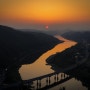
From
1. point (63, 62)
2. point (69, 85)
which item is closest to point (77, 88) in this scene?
point (69, 85)

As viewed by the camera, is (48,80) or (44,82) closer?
(44,82)

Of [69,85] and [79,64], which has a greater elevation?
[79,64]

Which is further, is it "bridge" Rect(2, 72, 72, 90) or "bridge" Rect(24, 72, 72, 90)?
"bridge" Rect(24, 72, 72, 90)

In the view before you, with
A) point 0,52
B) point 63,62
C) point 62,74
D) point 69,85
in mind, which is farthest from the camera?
point 0,52

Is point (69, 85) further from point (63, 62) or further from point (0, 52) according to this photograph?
point (0, 52)

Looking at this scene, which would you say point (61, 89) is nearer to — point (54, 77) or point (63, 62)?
point (54, 77)

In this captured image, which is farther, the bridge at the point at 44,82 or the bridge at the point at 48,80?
the bridge at the point at 48,80

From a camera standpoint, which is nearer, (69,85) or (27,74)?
(69,85)

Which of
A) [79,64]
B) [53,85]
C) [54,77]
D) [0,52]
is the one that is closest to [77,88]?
[53,85]

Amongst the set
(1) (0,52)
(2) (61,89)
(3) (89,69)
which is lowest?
(2) (61,89)

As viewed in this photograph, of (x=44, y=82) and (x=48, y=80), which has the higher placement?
(x=48, y=80)

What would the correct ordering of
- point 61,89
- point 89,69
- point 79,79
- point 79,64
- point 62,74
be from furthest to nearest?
point 79,64 < point 89,69 < point 62,74 < point 79,79 < point 61,89
